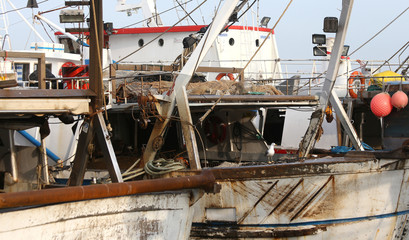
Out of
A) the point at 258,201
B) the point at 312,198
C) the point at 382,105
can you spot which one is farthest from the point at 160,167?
the point at 382,105

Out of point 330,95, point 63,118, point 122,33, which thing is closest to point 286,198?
point 330,95

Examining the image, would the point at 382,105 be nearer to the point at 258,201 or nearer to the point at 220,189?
the point at 258,201

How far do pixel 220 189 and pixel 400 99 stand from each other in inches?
153

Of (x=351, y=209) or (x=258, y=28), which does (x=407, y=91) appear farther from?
(x=258, y=28)

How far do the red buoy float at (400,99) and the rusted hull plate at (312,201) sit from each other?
1175 millimetres

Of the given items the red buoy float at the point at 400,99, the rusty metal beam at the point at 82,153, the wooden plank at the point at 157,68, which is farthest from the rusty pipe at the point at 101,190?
the wooden plank at the point at 157,68

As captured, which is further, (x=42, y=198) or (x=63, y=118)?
(x=63, y=118)

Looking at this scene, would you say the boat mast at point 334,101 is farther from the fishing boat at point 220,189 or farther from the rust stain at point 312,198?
the rust stain at point 312,198

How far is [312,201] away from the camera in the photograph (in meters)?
9.57

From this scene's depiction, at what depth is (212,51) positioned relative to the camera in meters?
19.1

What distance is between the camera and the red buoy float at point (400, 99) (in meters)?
10.3

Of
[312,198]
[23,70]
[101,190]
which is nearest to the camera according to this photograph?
[101,190]

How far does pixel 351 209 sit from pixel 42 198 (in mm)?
5350

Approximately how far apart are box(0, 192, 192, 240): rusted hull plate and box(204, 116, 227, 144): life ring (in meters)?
4.44
